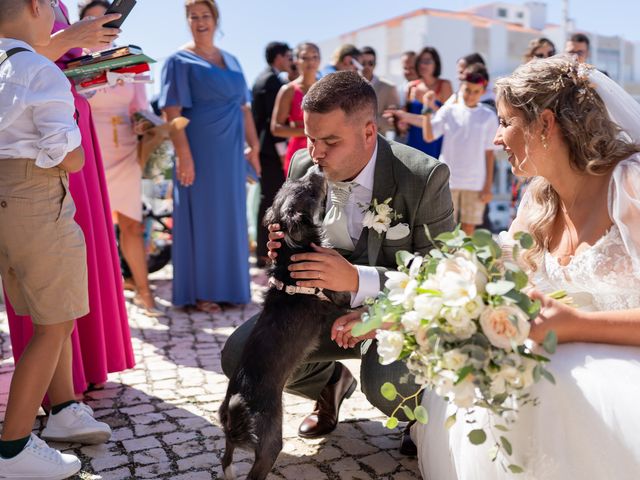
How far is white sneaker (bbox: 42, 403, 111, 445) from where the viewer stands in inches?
138

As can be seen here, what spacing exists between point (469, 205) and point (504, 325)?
19.5 feet

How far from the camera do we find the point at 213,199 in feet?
21.4

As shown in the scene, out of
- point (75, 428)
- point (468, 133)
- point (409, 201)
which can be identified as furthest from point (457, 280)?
point (468, 133)

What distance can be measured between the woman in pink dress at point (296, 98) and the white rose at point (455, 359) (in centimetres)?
574

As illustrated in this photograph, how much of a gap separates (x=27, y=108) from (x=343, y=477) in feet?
7.30

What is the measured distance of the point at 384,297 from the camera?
2391mm

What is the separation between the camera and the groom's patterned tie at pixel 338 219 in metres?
3.45

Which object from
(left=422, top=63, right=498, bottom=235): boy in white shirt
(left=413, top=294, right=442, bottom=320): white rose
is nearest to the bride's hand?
(left=413, top=294, right=442, bottom=320): white rose

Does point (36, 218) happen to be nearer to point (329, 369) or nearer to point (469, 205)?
point (329, 369)

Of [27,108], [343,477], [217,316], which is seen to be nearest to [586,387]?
[343,477]

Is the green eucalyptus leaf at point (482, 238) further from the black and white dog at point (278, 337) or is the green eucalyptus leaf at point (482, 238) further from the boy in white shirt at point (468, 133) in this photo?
the boy in white shirt at point (468, 133)

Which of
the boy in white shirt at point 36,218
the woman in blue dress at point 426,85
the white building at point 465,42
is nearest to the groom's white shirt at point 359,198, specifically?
the boy in white shirt at point 36,218

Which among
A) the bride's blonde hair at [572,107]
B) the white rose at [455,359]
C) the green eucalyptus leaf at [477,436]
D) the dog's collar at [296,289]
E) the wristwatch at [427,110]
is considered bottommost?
the green eucalyptus leaf at [477,436]

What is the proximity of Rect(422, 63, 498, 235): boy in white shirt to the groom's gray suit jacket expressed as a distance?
14.0 feet
